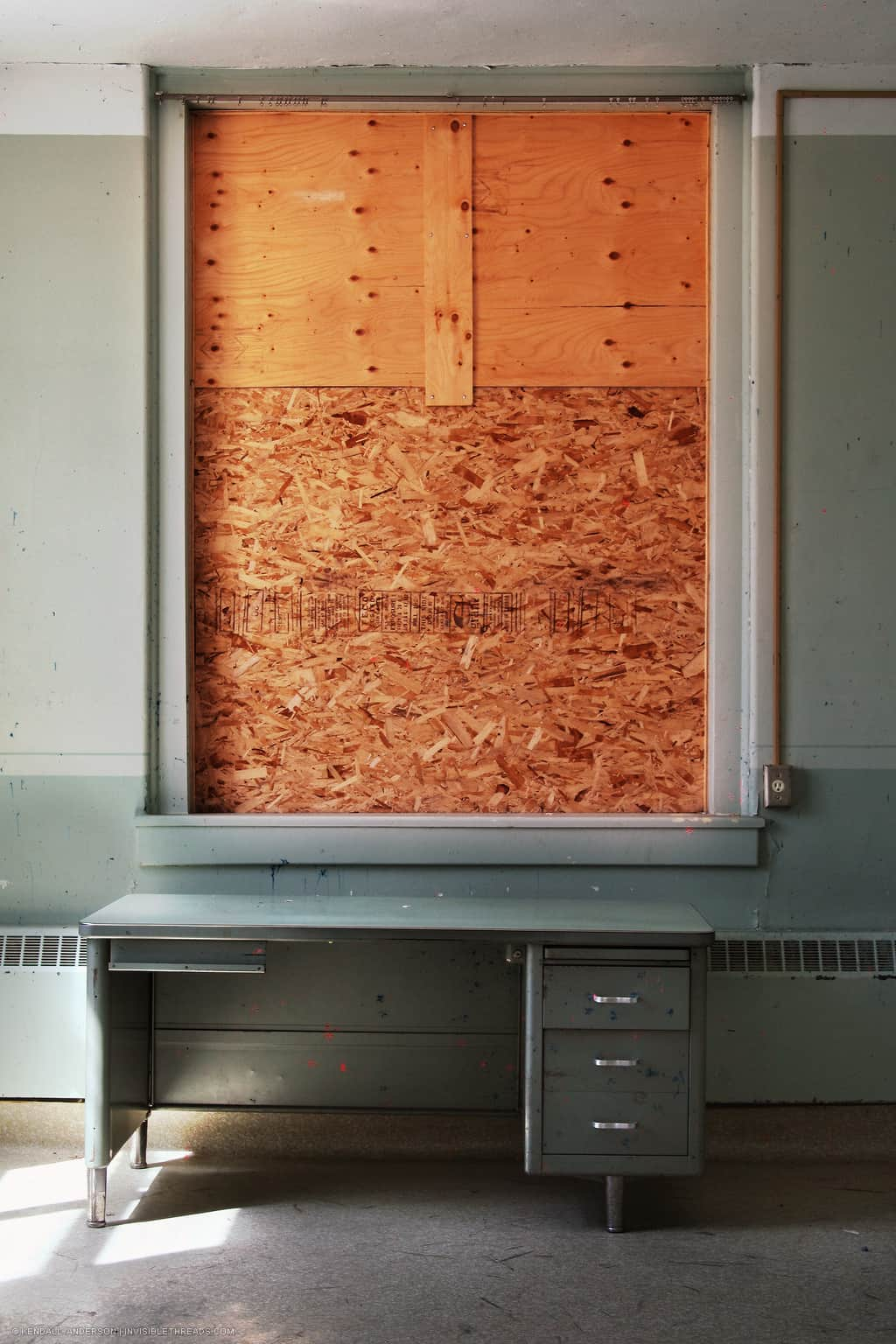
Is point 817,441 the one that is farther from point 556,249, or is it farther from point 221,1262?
point 221,1262

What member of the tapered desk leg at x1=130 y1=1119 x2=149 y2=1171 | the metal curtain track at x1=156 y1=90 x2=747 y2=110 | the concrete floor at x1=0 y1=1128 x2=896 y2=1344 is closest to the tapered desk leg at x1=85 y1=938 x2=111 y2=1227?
the concrete floor at x1=0 y1=1128 x2=896 y2=1344

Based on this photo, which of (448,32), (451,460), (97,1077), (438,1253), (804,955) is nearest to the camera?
(438,1253)

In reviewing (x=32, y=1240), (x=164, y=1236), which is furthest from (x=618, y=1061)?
(x=32, y=1240)

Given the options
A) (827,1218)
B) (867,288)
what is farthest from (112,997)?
(867,288)

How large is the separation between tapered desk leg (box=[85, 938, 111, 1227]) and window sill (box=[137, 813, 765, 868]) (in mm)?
560

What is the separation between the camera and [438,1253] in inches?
106

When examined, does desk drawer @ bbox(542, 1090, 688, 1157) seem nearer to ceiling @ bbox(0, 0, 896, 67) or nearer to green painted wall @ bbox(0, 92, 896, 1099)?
green painted wall @ bbox(0, 92, 896, 1099)

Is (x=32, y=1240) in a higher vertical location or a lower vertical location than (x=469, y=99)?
lower

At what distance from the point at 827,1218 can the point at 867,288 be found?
8.68 ft

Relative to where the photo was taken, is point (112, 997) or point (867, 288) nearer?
point (112, 997)

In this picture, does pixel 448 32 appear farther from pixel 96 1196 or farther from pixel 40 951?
pixel 96 1196

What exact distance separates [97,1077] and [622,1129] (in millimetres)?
1324

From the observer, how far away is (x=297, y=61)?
130 inches

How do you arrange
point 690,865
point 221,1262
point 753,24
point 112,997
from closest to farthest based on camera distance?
point 221,1262 → point 112,997 → point 753,24 → point 690,865
